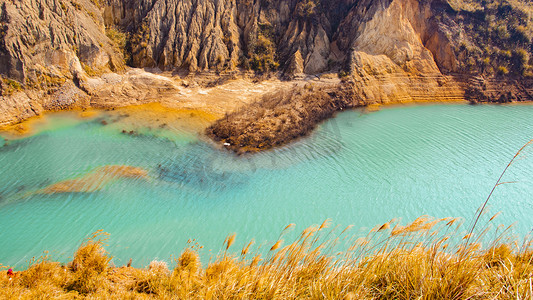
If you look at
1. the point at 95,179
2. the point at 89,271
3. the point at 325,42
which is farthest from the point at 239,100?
the point at 89,271

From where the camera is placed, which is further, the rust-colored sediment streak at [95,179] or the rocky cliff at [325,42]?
the rocky cliff at [325,42]

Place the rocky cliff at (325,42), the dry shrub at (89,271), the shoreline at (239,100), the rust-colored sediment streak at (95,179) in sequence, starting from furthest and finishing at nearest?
the rocky cliff at (325,42), the shoreline at (239,100), the rust-colored sediment streak at (95,179), the dry shrub at (89,271)

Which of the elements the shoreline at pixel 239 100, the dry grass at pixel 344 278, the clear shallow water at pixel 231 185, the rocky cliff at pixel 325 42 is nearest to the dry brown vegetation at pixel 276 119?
the shoreline at pixel 239 100

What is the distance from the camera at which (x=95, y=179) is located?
36.4 feet

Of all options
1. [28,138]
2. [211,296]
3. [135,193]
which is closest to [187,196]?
[135,193]

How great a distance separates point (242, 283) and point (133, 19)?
24.4 meters

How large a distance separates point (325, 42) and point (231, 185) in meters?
17.9

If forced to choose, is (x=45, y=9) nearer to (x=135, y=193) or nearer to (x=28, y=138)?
(x=28, y=138)

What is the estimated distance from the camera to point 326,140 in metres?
15.2

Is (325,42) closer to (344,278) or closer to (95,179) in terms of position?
(95,179)

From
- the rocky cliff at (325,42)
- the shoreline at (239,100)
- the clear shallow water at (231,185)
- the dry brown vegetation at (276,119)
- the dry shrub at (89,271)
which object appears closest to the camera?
the dry shrub at (89,271)

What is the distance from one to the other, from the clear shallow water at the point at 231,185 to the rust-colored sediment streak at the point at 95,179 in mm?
319

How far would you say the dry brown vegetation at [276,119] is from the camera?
14.8m

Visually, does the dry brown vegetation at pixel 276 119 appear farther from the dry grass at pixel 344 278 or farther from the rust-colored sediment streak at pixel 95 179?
the dry grass at pixel 344 278
